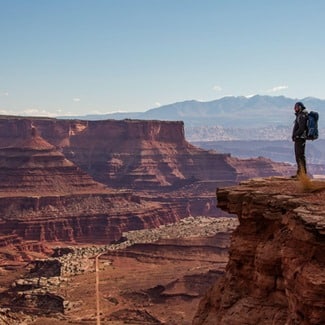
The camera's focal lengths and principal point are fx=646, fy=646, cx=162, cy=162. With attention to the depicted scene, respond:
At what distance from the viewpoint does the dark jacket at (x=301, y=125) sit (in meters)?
17.2

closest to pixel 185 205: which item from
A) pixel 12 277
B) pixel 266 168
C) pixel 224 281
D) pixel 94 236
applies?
pixel 94 236

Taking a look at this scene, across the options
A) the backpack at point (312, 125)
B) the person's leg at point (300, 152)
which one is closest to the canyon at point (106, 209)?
the person's leg at point (300, 152)

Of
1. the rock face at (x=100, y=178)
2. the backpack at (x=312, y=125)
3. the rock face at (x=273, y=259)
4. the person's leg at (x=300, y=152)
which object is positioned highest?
the backpack at (x=312, y=125)

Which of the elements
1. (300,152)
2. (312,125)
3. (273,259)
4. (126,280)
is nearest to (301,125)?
(312,125)

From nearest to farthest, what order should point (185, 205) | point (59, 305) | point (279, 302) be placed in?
1. point (279, 302)
2. point (59, 305)
3. point (185, 205)

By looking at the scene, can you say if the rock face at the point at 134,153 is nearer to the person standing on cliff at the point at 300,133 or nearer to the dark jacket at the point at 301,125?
the person standing on cliff at the point at 300,133

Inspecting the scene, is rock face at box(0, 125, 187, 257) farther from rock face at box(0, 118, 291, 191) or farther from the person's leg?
the person's leg

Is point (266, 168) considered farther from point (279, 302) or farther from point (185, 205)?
point (279, 302)

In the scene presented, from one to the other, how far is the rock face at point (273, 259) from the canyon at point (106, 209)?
111 ft

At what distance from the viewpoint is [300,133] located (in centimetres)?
1770

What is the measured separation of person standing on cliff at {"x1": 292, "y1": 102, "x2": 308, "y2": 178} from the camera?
17234 mm

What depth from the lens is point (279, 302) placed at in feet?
46.0

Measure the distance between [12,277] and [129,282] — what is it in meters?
17.1

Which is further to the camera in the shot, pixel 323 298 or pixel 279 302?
pixel 279 302
